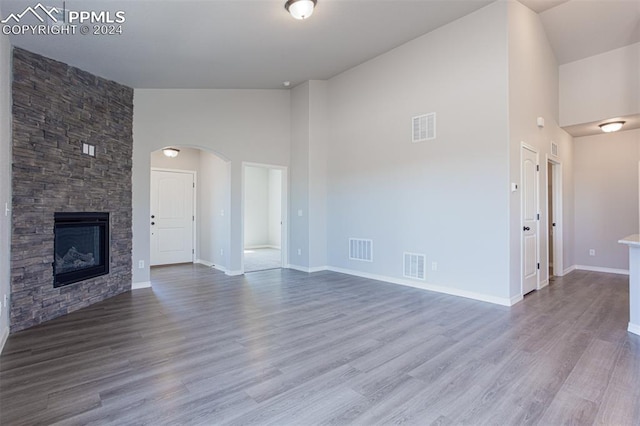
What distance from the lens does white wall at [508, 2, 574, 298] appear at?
13.3 ft

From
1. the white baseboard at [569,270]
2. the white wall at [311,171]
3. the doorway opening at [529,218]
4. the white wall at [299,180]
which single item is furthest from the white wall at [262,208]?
the white baseboard at [569,270]

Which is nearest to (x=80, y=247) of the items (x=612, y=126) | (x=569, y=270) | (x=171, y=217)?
(x=171, y=217)

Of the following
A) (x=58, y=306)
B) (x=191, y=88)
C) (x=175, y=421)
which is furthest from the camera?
(x=191, y=88)

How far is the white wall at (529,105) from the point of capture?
13.3 feet

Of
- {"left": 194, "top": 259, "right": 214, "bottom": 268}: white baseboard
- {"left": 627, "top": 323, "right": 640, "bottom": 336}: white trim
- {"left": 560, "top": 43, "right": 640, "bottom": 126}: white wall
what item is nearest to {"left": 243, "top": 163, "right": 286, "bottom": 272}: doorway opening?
{"left": 194, "top": 259, "right": 214, "bottom": 268}: white baseboard

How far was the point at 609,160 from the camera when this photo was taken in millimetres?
6172

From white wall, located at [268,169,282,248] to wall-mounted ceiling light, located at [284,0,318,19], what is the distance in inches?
295

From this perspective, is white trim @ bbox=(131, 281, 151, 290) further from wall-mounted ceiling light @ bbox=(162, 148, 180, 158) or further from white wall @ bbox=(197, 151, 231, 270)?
wall-mounted ceiling light @ bbox=(162, 148, 180, 158)

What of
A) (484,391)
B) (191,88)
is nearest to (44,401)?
(484,391)

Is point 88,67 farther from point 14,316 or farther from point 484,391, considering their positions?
point 484,391

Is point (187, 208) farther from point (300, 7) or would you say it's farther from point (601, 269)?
point (601, 269)

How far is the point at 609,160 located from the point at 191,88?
786 cm

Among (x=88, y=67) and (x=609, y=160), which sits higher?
(x=88, y=67)

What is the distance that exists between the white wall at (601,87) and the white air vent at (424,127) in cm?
286
